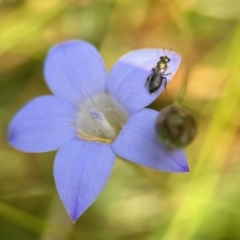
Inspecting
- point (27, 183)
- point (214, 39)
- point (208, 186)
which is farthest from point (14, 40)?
point (208, 186)

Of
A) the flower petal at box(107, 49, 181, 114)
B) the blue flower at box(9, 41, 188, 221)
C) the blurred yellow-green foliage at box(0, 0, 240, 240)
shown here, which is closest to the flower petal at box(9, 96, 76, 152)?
the blue flower at box(9, 41, 188, 221)

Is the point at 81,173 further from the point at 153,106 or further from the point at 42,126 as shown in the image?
the point at 153,106

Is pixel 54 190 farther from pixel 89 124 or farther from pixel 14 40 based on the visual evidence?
pixel 14 40

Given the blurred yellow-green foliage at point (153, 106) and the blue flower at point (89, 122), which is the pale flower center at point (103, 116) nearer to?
the blue flower at point (89, 122)

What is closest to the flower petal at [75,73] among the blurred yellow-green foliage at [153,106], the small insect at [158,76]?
the small insect at [158,76]

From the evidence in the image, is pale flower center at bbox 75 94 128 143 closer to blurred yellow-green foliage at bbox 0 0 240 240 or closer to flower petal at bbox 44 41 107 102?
flower petal at bbox 44 41 107 102
